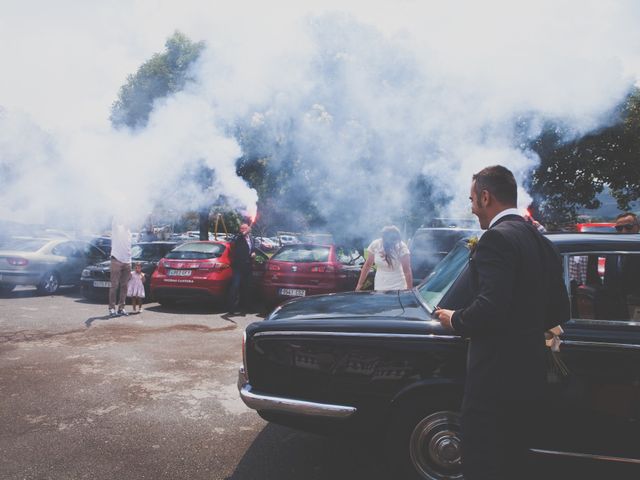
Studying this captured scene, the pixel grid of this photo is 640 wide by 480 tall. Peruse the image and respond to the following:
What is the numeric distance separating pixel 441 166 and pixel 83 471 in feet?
40.3

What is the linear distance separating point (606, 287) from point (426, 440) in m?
1.54

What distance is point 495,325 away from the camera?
1.79 meters

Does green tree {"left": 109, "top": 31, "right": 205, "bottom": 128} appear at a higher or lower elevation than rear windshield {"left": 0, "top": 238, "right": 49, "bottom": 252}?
higher

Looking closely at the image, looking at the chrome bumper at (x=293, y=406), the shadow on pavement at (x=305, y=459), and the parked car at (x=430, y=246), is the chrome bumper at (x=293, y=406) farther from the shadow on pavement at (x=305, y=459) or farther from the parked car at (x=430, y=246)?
the parked car at (x=430, y=246)

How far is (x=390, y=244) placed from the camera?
5.10m

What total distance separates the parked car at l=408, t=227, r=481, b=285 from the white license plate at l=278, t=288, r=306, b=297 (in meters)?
2.15

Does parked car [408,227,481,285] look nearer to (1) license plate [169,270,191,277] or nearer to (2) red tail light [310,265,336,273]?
(2) red tail light [310,265,336,273]

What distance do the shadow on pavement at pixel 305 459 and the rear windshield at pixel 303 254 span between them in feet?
16.8

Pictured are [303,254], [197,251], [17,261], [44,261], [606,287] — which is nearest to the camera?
[606,287]

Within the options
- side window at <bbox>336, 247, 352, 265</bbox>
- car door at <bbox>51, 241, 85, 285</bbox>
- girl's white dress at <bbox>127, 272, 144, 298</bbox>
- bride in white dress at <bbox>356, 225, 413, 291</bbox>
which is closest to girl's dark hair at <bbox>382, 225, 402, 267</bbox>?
bride in white dress at <bbox>356, 225, 413, 291</bbox>

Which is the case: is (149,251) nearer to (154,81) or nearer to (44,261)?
(44,261)

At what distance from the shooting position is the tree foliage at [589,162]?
15273 millimetres

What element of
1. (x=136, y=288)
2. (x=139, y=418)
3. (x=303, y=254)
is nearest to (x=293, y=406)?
(x=139, y=418)

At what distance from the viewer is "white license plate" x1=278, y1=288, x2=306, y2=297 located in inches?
328
